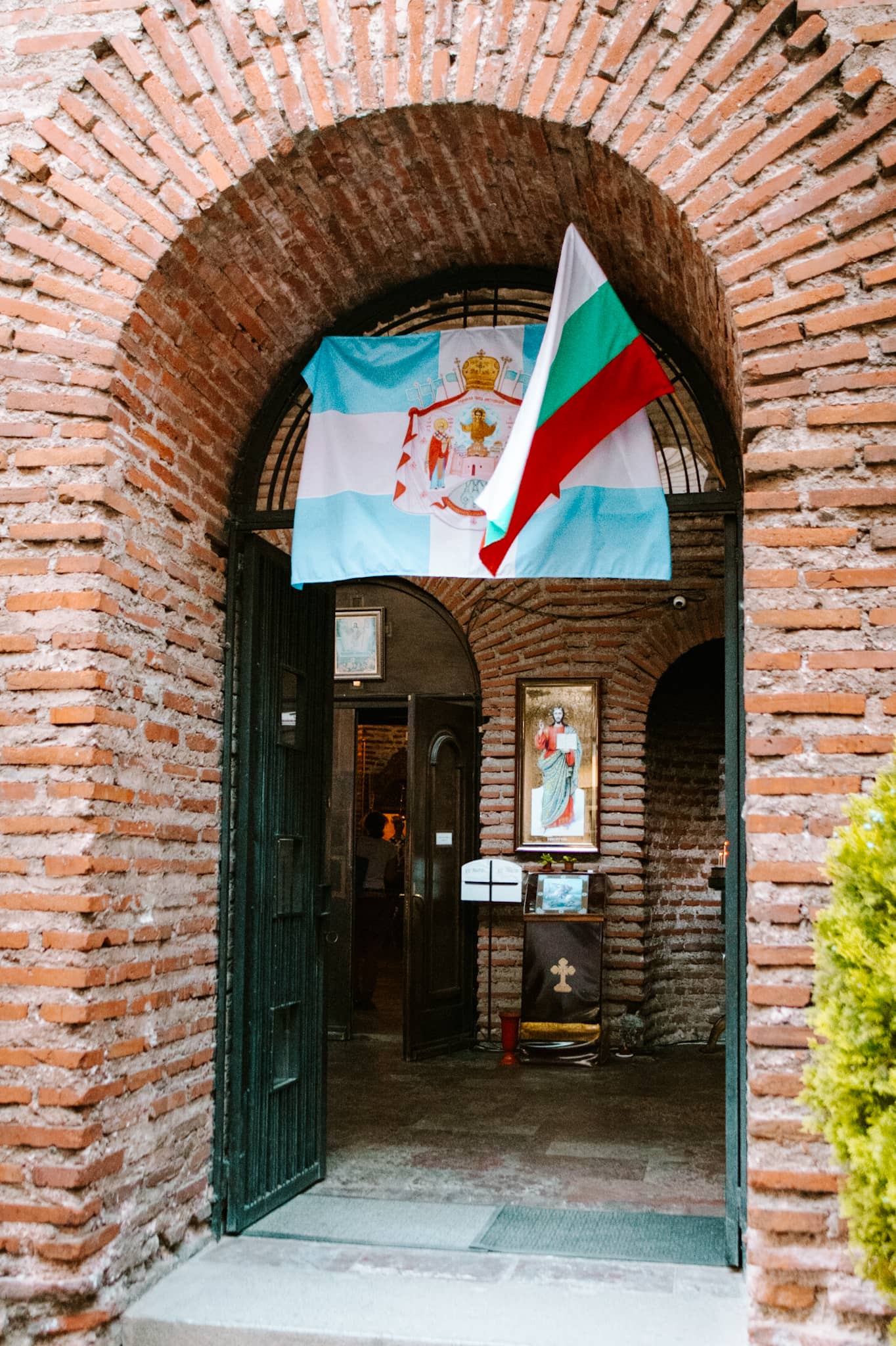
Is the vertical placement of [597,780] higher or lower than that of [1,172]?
lower

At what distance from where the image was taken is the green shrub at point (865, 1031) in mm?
2547

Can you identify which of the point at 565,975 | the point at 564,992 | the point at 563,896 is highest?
the point at 563,896

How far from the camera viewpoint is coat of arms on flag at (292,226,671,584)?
4277 mm

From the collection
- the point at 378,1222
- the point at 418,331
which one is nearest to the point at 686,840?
the point at 418,331

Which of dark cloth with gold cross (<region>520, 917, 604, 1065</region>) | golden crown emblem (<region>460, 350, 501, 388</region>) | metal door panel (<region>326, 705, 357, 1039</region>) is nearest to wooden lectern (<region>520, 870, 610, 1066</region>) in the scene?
dark cloth with gold cross (<region>520, 917, 604, 1065</region>)

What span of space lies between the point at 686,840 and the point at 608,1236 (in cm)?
520

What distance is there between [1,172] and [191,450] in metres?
1.10

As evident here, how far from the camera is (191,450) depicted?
4527 millimetres

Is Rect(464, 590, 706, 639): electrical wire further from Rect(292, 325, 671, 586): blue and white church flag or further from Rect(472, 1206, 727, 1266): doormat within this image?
Rect(472, 1206, 727, 1266): doormat

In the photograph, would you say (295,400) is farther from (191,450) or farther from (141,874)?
(141,874)

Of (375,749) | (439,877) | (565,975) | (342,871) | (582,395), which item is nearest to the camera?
(582,395)

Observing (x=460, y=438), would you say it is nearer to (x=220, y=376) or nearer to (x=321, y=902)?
(x=220, y=376)

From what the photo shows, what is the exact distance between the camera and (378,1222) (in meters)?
4.58

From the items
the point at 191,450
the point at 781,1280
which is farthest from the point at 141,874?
the point at 781,1280
